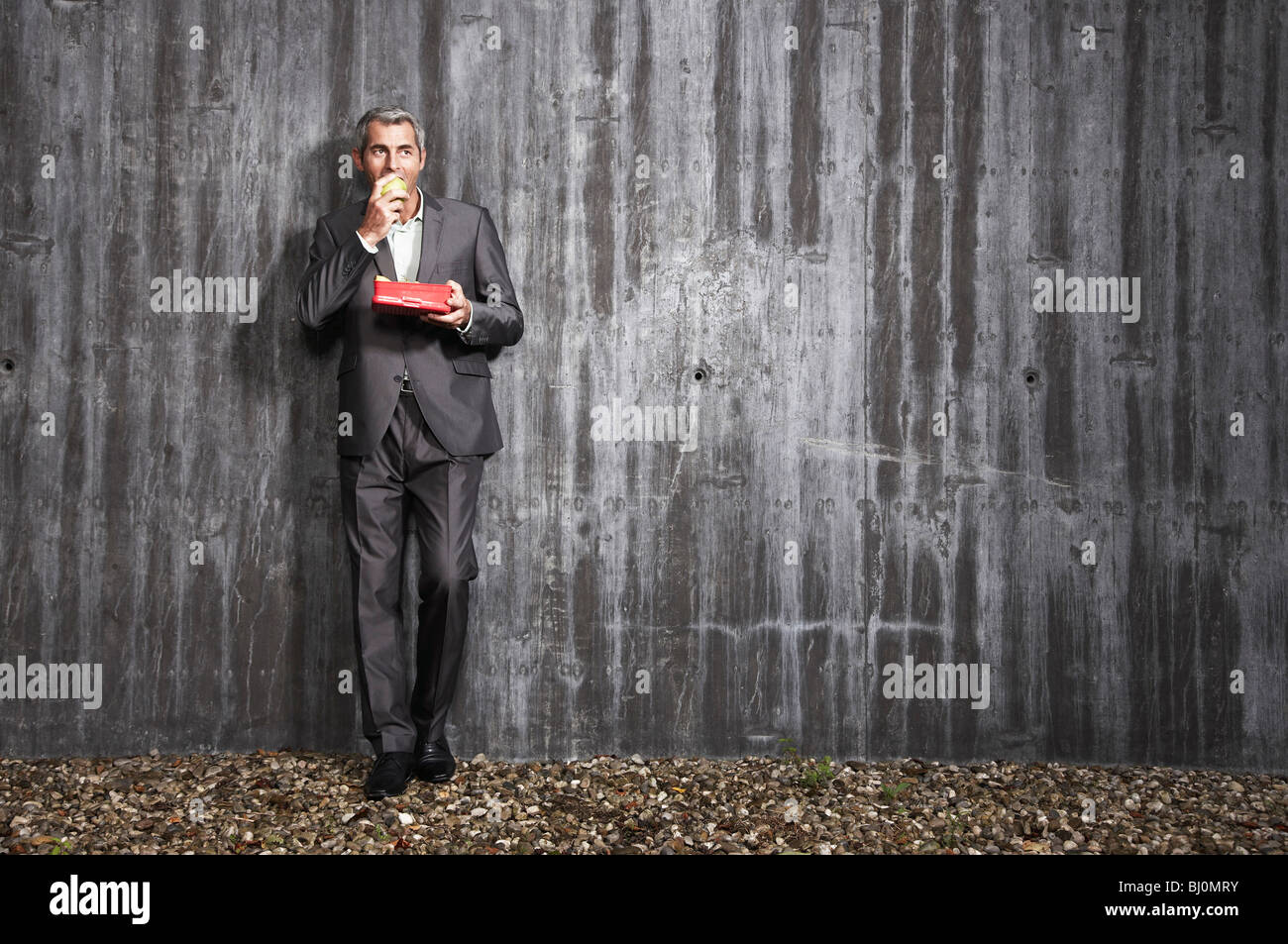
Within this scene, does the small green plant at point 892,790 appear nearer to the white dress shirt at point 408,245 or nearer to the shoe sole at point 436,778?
the shoe sole at point 436,778

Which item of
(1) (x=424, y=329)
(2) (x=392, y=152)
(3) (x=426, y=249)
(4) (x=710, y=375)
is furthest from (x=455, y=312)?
(4) (x=710, y=375)

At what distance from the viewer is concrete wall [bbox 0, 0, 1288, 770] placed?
3385mm

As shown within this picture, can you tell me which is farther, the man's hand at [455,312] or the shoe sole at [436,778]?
the shoe sole at [436,778]

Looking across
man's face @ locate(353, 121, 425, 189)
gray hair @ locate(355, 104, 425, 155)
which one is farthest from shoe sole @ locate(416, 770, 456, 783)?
gray hair @ locate(355, 104, 425, 155)

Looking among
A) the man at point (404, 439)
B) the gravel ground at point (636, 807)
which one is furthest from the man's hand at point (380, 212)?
the gravel ground at point (636, 807)

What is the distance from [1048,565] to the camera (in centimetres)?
340

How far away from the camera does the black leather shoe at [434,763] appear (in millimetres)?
3033

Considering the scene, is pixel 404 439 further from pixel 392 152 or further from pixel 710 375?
pixel 710 375

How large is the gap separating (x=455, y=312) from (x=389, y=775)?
1.59 m

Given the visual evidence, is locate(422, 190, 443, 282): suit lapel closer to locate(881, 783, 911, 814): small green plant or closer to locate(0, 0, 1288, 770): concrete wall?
locate(0, 0, 1288, 770): concrete wall

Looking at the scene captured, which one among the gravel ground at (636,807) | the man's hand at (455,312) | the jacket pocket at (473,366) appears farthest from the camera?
the jacket pocket at (473,366)

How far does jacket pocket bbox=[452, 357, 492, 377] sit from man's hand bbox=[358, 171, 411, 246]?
49cm

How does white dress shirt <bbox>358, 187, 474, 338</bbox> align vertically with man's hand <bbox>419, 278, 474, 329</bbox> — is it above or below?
above

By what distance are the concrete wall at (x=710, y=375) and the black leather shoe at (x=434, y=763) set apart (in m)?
0.31
